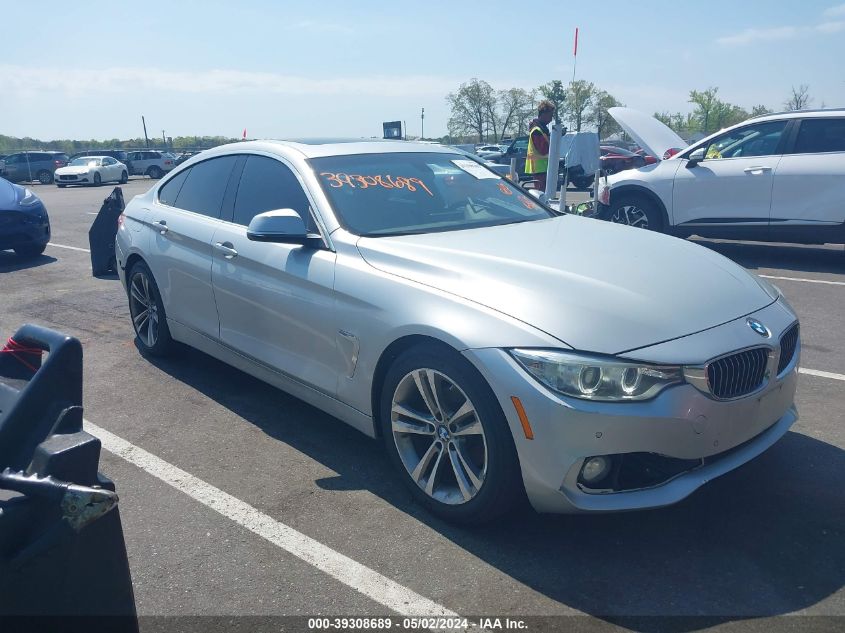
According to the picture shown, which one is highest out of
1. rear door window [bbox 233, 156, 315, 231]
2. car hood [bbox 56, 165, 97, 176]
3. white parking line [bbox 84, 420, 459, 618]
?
rear door window [bbox 233, 156, 315, 231]

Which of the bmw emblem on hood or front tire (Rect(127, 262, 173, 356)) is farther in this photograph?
front tire (Rect(127, 262, 173, 356))

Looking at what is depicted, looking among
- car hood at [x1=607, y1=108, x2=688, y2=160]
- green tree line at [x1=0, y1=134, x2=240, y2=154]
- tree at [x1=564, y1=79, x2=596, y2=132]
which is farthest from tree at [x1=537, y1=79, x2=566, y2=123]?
car hood at [x1=607, y1=108, x2=688, y2=160]

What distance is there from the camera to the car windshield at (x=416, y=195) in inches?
157

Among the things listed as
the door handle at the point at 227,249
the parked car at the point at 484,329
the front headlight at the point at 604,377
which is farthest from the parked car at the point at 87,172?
the front headlight at the point at 604,377

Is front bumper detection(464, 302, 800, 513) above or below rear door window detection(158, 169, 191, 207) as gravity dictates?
below

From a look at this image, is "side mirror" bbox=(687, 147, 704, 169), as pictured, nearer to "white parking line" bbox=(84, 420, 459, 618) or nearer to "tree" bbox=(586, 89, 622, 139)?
"white parking line" bbox=(84, 420, 459, 618)

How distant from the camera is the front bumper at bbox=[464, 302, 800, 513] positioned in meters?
2.74

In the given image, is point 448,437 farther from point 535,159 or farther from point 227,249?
point 535,159

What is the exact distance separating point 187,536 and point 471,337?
4.96 feet

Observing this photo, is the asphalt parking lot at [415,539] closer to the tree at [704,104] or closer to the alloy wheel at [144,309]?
the alloy wheel at [144,309]

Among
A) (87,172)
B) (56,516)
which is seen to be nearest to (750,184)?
(56,516)

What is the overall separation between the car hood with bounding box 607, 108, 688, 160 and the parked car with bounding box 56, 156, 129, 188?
2869 cm

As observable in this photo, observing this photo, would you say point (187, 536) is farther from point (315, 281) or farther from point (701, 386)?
point (701, 386)

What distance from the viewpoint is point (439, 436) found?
3227 millimetres
